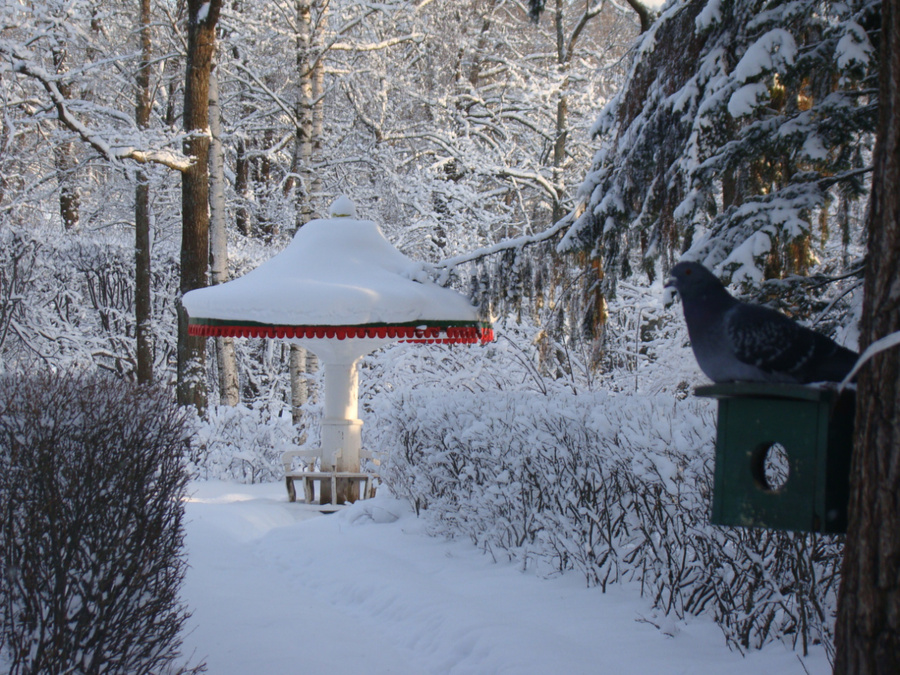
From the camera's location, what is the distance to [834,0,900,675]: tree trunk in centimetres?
208

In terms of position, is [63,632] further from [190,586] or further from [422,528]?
[422,528]

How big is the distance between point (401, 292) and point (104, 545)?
212 inches

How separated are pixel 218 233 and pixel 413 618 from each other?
8.11 meters

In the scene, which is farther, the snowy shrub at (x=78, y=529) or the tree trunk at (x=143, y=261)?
the tree trunk at (x=143, y=261)

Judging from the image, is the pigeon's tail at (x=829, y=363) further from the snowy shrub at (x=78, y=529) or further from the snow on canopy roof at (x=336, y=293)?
the snow on canopy roof at (x=336, y=293)

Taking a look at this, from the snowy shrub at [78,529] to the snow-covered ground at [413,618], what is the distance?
94 centimetres

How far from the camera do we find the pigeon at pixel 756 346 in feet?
8.09

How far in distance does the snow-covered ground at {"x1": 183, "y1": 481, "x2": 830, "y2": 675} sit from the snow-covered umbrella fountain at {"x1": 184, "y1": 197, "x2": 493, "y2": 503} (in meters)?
2.28

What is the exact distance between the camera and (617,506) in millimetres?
5344

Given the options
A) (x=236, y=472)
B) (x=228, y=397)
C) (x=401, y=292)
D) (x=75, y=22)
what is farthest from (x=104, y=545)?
(x=75, y=22)

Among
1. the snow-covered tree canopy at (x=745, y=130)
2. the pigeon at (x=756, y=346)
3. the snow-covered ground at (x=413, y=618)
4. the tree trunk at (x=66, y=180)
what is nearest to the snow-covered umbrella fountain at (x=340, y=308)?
the snow-covered ground at (x=413, y=618)

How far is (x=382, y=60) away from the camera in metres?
14.8

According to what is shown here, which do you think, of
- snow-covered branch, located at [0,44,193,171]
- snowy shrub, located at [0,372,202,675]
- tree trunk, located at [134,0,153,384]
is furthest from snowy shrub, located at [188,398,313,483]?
snowy shrub, located at [0,372,202,675]

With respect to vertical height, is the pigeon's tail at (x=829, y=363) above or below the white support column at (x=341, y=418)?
above
